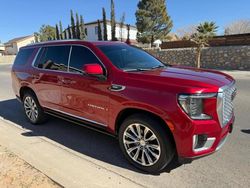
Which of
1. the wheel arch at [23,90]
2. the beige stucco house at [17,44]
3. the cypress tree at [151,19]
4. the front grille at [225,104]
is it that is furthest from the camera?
the beige stucco house at [17,44]

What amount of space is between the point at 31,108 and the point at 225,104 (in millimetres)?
4294

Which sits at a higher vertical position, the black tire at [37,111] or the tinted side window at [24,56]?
the tinted side window at [24,56]

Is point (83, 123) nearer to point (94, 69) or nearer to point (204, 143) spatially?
point (94, 69)

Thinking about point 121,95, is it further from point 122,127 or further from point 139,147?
point 139,147

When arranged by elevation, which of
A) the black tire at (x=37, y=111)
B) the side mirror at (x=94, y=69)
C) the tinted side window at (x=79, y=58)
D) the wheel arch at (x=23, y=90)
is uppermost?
the tinted side window at (x=79, y=58)

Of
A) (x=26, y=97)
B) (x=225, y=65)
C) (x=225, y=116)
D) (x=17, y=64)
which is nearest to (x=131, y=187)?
Answer: (x=225, y=116)

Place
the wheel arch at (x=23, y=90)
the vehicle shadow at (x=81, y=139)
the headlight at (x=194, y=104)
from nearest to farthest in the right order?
the headlight at (x=194, y=104), the vehicle shadow at (x=81, y=139), the wheel arch at (x=23, y=90)

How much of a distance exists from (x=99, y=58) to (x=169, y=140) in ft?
5.68

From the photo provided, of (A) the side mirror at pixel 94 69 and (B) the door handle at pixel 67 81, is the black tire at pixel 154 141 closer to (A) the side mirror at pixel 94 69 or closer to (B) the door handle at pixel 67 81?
(A) the side mirror at pixel 94 69

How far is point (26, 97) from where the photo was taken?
6.16m

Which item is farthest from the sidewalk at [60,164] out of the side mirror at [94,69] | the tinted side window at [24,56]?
the tinted side window at [24,56]

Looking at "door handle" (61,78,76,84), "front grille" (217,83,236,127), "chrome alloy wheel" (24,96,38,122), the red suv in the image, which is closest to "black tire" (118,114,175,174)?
the red suv

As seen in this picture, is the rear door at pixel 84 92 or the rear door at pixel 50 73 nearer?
the rear door at pixel 84 92

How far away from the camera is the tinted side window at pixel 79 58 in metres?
4.42
